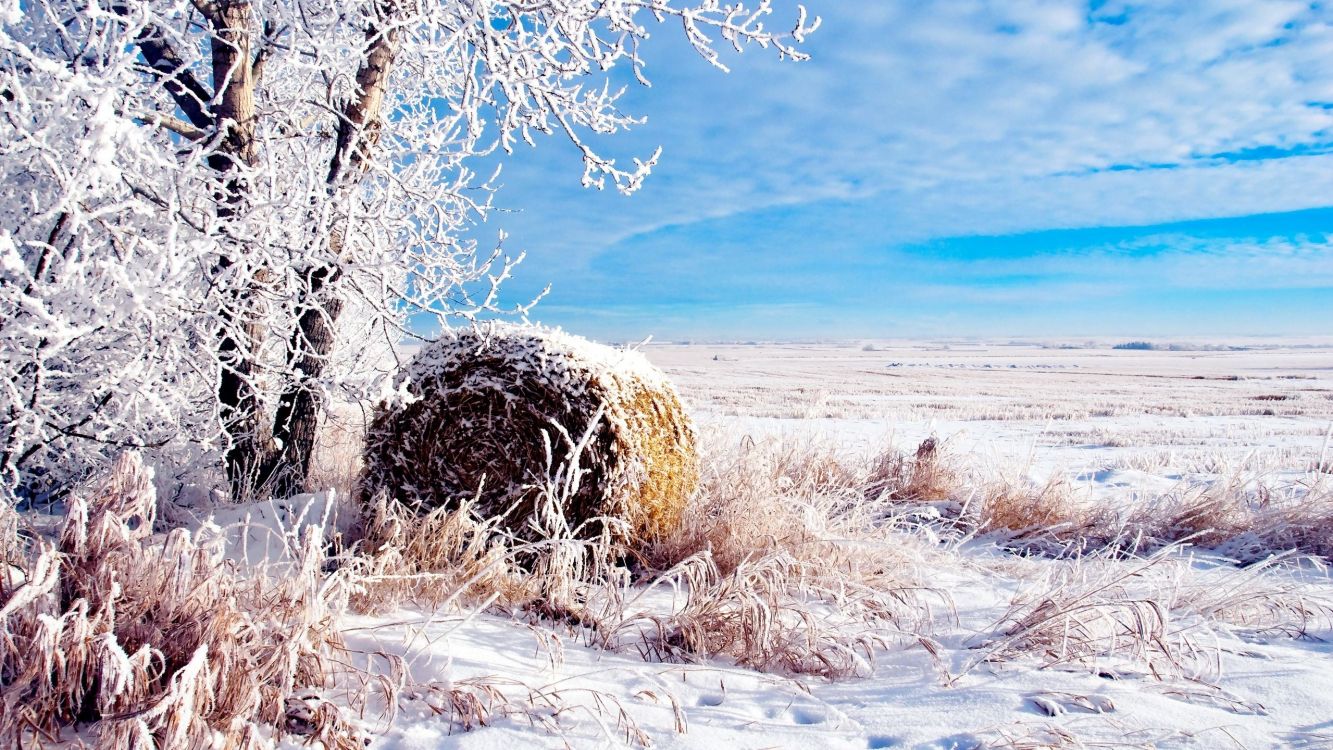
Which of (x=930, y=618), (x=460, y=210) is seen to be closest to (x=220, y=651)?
(x=930, y=618)

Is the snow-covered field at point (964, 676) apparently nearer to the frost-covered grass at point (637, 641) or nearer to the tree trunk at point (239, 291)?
the frost-covered grass at point (637, 641)

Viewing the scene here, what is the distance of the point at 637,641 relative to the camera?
297 centimetres

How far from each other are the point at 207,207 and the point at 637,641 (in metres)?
2.57

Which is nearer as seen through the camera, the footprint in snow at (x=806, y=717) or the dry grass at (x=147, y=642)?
the dry grass at (x=147, y=642)

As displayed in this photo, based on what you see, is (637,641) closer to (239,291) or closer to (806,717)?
(806,717)

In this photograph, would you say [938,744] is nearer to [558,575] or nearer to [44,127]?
[558,575]

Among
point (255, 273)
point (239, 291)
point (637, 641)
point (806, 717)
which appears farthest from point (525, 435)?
point (255, 273)

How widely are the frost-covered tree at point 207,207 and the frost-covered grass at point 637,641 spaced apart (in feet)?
2.48

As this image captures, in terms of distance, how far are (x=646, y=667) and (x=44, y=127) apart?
2830 mm

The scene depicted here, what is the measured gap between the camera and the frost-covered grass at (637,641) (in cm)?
200

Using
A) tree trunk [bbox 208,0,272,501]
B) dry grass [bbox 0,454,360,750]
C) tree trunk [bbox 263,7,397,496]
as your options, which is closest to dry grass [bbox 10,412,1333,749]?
dry grass [bbox 0,454,360,750]

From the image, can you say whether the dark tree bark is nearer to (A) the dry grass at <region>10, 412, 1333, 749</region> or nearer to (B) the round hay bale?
(B) the round hay bale

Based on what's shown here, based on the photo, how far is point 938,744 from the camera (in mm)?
2252

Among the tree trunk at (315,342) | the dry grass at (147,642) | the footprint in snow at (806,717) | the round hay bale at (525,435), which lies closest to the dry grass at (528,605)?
the dry grass at (147,642)
